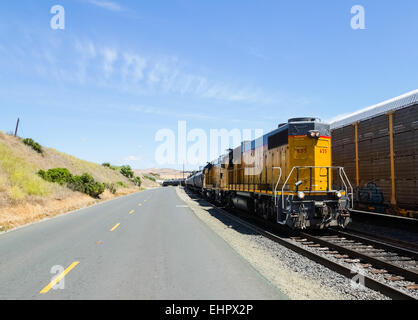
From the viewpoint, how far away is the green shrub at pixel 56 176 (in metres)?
26.8

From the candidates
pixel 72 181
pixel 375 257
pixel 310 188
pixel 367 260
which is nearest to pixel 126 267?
pixel 367 260

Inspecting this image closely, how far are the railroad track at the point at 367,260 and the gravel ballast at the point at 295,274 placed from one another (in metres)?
0.17

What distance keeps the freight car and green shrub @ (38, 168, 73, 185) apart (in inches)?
954

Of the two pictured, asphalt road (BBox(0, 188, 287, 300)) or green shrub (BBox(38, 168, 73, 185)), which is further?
green shrub (BBox(38, 168, 73, 185))

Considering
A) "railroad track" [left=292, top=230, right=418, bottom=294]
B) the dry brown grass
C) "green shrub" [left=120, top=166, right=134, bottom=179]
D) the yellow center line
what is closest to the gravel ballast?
"railroad track" [left=292, top=230, right=418, bottom=294]

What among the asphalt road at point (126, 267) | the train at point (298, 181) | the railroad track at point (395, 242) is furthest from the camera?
the train at point (298, 181)

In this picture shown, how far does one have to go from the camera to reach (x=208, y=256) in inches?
279

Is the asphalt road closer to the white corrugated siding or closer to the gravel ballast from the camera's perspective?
the gravel ballast

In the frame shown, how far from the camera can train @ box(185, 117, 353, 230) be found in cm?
959

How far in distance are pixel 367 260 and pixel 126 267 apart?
5.42 metres

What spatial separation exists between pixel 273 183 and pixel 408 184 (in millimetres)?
4346

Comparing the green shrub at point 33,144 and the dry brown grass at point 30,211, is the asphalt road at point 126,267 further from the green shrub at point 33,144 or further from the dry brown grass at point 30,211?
the green shrub at point 33,144

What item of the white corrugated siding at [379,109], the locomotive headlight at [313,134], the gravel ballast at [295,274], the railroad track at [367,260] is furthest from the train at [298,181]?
the white corrugated siding at [379,109]

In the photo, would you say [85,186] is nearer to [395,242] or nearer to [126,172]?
[395,242]
